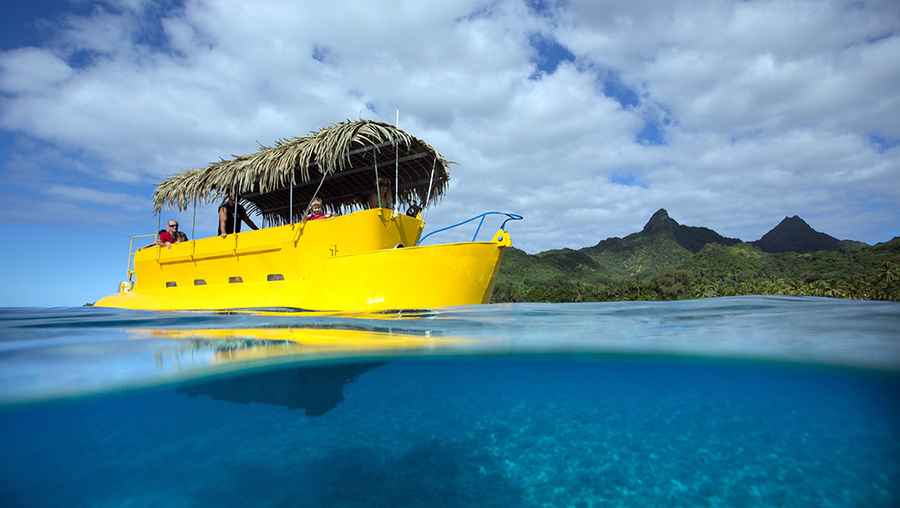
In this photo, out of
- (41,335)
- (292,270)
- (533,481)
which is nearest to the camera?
(533,481)

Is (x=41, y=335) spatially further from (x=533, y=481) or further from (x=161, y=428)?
(x=533, y=481)

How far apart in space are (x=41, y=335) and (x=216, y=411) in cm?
329

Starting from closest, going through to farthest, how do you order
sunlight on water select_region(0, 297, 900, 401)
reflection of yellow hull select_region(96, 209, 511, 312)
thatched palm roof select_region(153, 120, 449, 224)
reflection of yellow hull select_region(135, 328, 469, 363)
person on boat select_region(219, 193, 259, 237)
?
sunlight on water select_region(0, 297, 900, 401) → reflection of yellow hull select_region(135, 328, 469, 363) → reflection of yellow hull select_region(96, 209, 511, 312) → thatched palm roof select_region(153, 120, 449, 224) → person on boat select_region(219, 193, 259, 237)

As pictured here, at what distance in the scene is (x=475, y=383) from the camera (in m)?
7.27

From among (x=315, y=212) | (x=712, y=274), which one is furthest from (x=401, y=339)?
(x=712, y=274)

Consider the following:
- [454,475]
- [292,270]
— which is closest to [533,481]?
[454,475]

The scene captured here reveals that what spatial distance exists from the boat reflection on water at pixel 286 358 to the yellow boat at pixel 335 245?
6.78 feet

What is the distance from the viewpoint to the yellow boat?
342 inches

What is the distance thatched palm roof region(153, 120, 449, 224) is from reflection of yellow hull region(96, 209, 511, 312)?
1273 mm

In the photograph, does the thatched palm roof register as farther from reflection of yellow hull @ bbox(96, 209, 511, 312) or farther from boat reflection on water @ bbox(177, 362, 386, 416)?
boat reflection on water @ bbox(177, 362, 386, 416)

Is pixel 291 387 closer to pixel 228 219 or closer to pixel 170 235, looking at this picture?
pixel 228 219

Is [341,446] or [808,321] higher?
[808,321]

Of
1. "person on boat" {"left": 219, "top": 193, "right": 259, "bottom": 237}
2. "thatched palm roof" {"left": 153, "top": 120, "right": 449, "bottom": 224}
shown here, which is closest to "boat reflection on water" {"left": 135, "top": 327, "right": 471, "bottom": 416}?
"thatched palm roof" {"left": 153, "top": 120, "right": 449, "bottom": 224}

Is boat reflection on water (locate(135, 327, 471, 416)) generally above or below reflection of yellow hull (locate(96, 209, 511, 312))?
below
